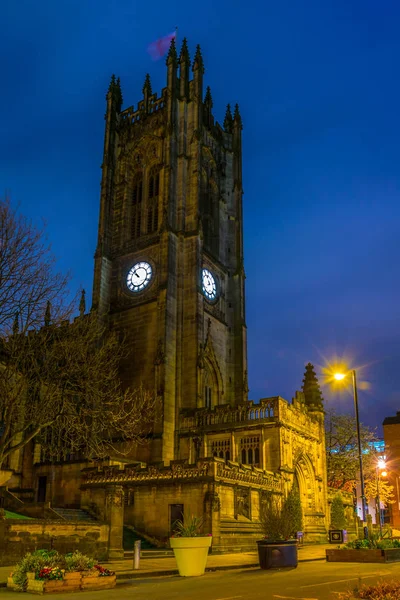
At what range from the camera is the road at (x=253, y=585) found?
12.1 m

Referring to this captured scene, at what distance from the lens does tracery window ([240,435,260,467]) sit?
124 feet

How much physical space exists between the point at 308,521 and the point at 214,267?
77.7ft

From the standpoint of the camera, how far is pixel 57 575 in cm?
1352

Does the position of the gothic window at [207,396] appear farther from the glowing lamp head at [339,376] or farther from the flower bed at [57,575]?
the flower bed at [57,575]

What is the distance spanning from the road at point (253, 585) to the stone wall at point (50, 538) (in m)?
4.92

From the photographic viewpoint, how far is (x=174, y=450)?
4256 cm

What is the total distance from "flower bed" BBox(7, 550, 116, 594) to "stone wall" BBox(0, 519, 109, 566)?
15.7 feet

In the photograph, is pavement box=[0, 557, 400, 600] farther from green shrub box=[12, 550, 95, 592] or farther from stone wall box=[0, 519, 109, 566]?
stone wall box=[0, 519, 109, 566]

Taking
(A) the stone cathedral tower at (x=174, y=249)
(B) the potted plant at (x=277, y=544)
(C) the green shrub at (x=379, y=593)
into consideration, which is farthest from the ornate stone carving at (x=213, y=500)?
(C) the green shrub at (x=379, y=593)

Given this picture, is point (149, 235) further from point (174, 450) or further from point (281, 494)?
point (281, 494)

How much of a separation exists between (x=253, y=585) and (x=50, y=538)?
27.5ft

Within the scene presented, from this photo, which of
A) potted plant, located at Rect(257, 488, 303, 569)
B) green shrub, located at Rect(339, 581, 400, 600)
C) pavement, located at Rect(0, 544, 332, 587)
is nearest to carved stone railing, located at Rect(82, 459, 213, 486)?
pavement, located at Rect(0, 544, 332, 587)

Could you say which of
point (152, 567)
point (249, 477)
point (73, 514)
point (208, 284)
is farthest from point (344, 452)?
point (152, 567)

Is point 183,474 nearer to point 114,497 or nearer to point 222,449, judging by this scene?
point 114,497
